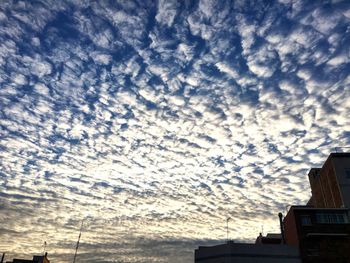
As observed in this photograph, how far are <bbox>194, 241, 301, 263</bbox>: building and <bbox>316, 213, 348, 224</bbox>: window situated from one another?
694 cm

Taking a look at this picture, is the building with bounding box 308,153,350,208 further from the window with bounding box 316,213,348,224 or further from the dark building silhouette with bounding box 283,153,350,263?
the window with bounding box 316,213,348,224

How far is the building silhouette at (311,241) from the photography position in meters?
54.5

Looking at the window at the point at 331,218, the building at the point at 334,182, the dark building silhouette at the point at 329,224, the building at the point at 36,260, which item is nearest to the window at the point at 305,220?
the dark building silhouette at the point at 329,224

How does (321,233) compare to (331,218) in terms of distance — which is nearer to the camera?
(321,233)

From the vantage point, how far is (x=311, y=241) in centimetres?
5641

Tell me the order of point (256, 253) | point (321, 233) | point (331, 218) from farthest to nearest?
point (256, 253), point (331, 218), point (321, 233)

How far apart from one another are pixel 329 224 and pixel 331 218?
1.29 metres

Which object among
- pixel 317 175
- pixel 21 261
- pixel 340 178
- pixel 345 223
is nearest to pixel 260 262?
pixel 345 223

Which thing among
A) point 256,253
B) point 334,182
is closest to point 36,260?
point 256,253

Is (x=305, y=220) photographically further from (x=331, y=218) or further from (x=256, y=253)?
(x=256, y=253)

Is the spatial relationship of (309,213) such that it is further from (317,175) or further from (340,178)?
(317,175)

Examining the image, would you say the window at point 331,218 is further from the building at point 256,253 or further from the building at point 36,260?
the building at point 36,260

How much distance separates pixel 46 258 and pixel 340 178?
87371 millimetres

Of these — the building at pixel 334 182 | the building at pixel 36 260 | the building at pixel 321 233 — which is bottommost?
the building at pixel 36 260
